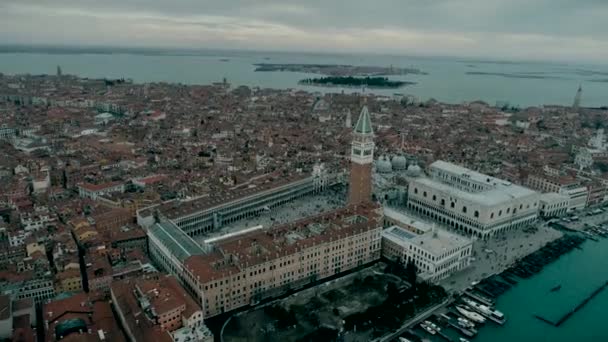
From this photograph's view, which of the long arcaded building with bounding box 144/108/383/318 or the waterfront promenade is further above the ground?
the long arcaded building with bounding box 144/108/383/318

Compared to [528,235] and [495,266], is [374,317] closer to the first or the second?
[495,266]

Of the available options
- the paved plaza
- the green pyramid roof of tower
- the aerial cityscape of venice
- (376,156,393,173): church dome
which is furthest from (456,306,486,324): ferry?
(376,156,393,173): church dome

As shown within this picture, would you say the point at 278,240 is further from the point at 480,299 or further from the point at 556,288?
the point at 556,288

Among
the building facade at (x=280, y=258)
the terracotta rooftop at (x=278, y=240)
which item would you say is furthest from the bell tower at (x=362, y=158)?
the building facade at (x=280, y=258)

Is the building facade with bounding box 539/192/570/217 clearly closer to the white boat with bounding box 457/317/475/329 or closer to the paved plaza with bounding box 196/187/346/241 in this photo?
the paved plaza with bounding box 196/187/346/241

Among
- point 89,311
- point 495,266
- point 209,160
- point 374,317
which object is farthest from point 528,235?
point 209,160

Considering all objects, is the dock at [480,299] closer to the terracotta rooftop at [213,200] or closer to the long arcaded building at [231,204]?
the long arcaded building at [231,204]
